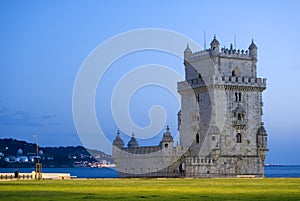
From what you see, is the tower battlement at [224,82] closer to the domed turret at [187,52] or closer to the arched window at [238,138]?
the domed turret at [187,52]

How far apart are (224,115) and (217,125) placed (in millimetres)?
1666

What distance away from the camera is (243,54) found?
9594 centimetres

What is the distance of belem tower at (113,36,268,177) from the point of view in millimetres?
92000

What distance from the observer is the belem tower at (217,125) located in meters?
92.0

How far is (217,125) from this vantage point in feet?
303

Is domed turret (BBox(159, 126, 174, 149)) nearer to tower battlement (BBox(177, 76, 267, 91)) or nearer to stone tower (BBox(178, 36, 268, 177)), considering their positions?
stone tower (BBox(178, 36, 268, 177))

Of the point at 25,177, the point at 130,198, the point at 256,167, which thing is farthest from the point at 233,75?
the point at 130,198

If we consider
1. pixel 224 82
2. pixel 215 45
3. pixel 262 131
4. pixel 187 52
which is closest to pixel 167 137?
pixel 224 82

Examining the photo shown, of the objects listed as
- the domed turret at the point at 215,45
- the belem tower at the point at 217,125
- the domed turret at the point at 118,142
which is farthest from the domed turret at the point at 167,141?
the domed turret at the point at 118,142

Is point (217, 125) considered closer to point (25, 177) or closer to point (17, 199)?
point (25, 177)

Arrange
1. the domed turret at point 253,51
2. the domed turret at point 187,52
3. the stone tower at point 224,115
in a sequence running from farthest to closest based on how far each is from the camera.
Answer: the domed turret at point 187,52 < the domed turret at point 253,51 < the stone tower at point 224,115

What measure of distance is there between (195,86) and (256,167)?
13718mm

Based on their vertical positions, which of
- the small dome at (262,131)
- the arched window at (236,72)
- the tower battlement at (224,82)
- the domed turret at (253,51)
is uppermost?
the domed turret at (253,51)

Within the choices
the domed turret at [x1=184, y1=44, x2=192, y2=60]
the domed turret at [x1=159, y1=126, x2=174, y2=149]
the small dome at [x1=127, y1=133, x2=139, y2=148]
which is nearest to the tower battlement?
the domed turret at [x1=184, y1=44, x2=192, y2=60]
